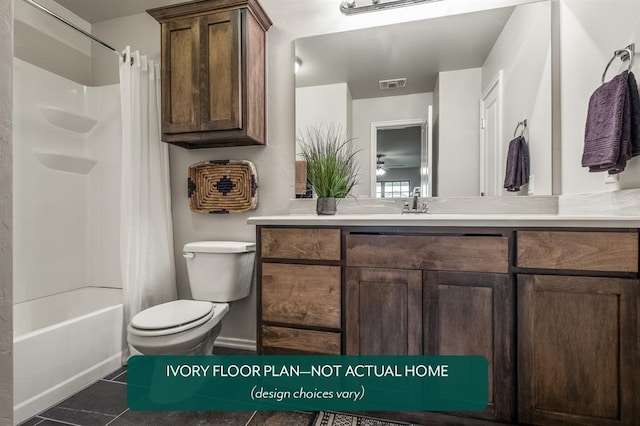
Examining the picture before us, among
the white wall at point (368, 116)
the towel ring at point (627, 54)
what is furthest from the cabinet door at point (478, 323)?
the towel ring at point (627, 54)

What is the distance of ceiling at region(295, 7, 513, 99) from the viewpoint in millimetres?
1692

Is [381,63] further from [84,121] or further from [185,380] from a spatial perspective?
[84,121]

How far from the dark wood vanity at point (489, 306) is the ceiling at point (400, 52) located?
104cm

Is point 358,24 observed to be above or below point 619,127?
above

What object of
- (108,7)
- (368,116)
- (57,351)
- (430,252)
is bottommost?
(57,351)

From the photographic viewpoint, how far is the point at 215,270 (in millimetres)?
1786

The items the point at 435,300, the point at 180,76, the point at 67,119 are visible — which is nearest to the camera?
the point at 435,300

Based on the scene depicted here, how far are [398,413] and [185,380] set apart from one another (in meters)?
1.05

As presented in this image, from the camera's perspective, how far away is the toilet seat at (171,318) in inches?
53.3

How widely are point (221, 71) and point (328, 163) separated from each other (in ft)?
2.73

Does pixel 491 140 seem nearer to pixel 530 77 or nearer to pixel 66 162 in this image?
pixel 530 77

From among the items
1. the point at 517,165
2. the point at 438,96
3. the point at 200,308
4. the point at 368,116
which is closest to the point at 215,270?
the point at 200,308

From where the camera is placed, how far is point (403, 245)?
127cm

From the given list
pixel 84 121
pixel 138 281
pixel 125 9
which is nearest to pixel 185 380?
pixel 138 281
